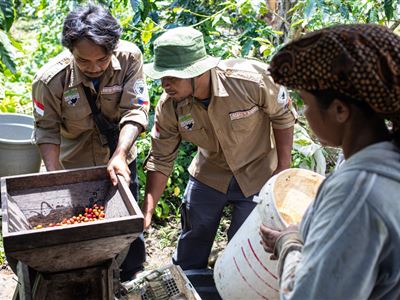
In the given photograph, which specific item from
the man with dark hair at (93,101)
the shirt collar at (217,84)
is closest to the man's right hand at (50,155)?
the man with dark hair at (93,101)

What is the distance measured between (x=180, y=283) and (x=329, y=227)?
175 centimetres

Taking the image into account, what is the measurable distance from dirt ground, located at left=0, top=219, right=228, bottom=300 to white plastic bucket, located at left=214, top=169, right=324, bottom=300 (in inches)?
71.8

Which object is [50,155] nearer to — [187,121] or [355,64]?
[187,121]

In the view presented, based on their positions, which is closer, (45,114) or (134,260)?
(45,114)

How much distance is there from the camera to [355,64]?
3.98 ft

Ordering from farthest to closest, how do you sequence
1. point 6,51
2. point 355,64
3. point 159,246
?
point 159,246
point 6,51
point 355,64

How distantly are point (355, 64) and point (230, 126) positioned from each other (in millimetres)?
1701

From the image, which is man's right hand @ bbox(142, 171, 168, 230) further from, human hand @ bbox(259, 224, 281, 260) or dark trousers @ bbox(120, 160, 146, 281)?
human hand @ bbox(259, 224, 281, 260)

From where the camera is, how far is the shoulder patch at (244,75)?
2816mm

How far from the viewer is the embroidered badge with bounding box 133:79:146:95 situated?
10.3ft

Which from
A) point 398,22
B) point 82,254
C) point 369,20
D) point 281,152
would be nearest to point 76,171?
point 82,254

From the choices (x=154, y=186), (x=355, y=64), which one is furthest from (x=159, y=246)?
(x=355, y=64)

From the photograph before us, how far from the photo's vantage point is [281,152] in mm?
3031

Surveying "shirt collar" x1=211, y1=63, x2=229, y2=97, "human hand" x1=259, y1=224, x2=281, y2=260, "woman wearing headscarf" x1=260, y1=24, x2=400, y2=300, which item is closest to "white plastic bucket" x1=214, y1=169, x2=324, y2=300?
"human hand" x1=259, y1=224, x2=281, y2=260
